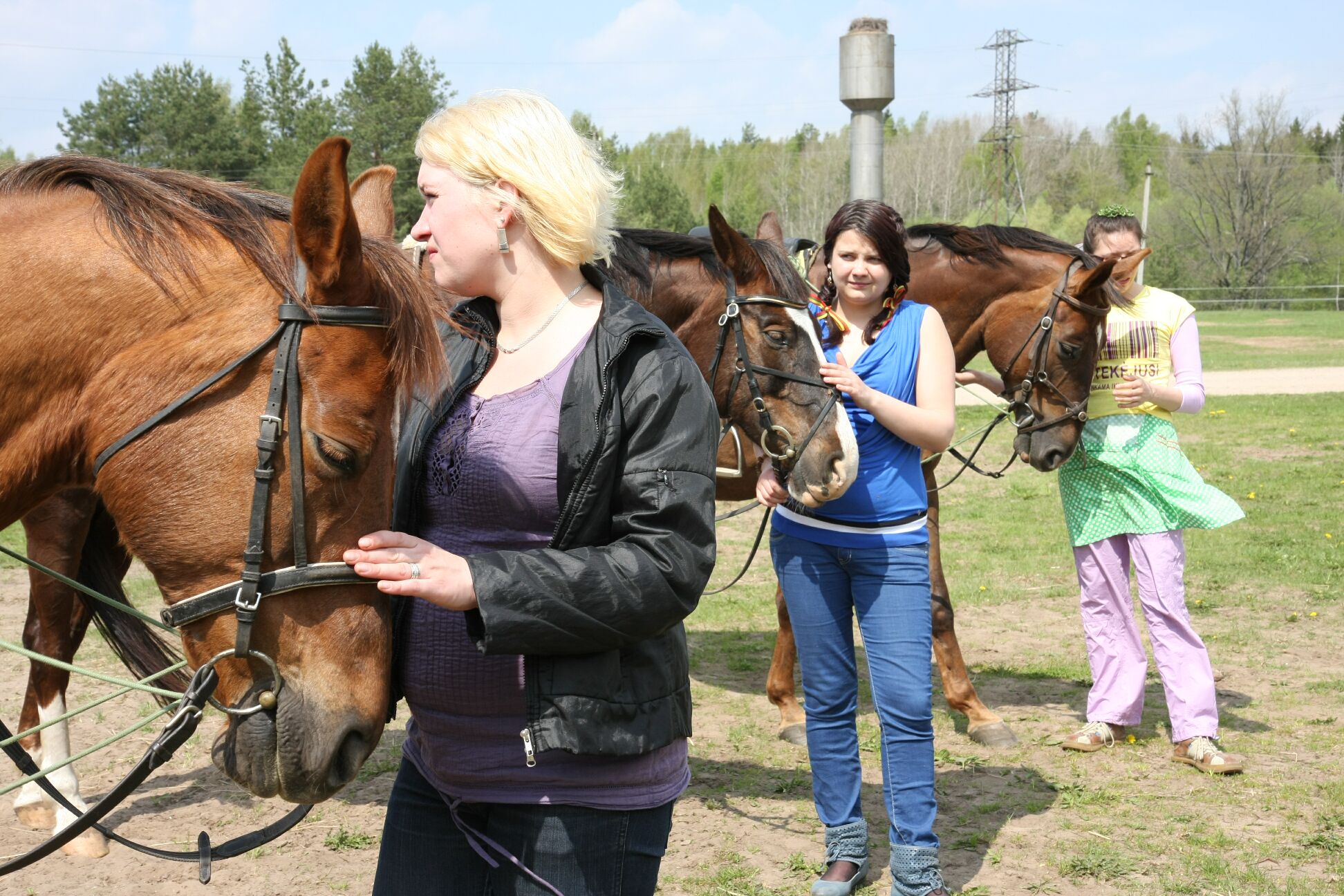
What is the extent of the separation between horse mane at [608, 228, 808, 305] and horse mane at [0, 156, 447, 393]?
2402 millimetres

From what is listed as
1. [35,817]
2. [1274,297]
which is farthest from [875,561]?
[1274,297]

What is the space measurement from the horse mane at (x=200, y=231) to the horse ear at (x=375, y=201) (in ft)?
0.79

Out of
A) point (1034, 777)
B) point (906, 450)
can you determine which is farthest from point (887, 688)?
point (1034, 777)

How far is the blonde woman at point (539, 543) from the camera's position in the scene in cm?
173

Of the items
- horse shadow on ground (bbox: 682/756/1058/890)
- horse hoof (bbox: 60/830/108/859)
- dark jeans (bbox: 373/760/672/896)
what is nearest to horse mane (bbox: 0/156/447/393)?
dark jeans (bbox: 373/760/672/896)

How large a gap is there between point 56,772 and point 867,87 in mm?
6300

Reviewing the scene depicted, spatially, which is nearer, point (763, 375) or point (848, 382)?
point (848, 382)

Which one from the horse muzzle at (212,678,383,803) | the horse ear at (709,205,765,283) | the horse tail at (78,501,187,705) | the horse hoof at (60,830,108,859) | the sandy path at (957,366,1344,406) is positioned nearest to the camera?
the horse muzzle at (212,678,383,803)

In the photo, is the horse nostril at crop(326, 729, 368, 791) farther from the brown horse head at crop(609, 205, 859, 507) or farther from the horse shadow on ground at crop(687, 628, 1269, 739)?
the horse shadow on ground at crop(687, 628, 1269, 739)

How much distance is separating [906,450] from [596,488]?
2.02 meters

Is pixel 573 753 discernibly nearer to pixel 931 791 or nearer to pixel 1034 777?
pixel 931 791

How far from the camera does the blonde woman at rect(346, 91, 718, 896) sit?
173 cm

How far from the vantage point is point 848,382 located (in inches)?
138

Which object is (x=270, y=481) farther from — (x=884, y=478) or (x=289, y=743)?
(x=884, y=478)
